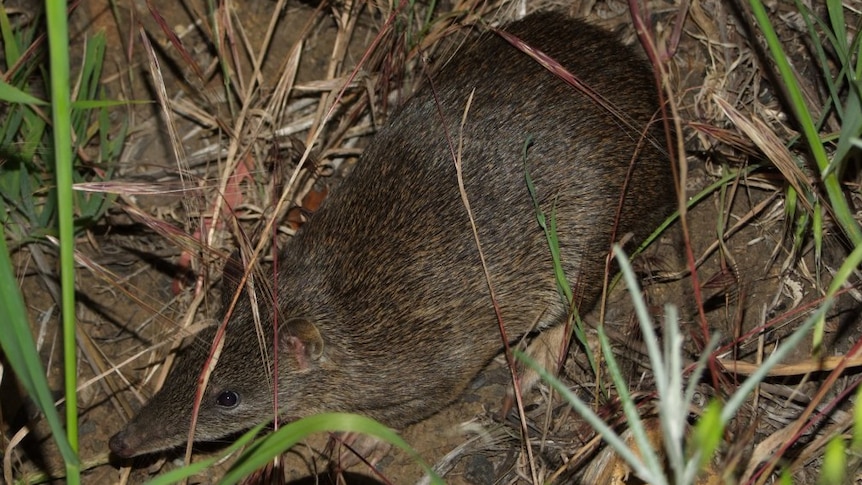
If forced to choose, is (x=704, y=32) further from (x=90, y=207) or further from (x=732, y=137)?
(x=90, y=207)

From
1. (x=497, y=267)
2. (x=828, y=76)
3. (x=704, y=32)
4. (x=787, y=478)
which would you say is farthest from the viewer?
(x=704, y=32)

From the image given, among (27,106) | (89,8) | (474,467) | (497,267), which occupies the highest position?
(89,8)

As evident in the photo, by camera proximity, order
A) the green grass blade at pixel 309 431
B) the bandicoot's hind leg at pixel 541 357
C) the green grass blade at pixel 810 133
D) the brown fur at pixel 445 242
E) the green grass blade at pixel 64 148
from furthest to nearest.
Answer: the bandicoot's hind leg at pixel 541 357
the brown fur at pixel 445 242
the green grass blade at pixel 810 133
the green grass blade at pixel 309 431
the green grass blade at pixel 64 148

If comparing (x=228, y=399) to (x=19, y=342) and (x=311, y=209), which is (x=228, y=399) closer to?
(x=311, y=209)

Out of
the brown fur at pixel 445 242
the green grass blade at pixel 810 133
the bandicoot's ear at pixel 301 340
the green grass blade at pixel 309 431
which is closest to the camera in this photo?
the green grass blade at pixel 309 431

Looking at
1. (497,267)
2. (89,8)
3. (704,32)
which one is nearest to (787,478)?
Result: (497,267)

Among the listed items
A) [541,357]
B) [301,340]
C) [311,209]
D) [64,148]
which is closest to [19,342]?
[64,148]

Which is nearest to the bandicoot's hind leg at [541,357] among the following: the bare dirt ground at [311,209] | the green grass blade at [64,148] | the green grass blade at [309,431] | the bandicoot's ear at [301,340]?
the bare dirt ground at [311,209]

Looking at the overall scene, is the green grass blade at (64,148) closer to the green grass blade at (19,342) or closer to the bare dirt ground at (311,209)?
the green grass blade at (19,342)
